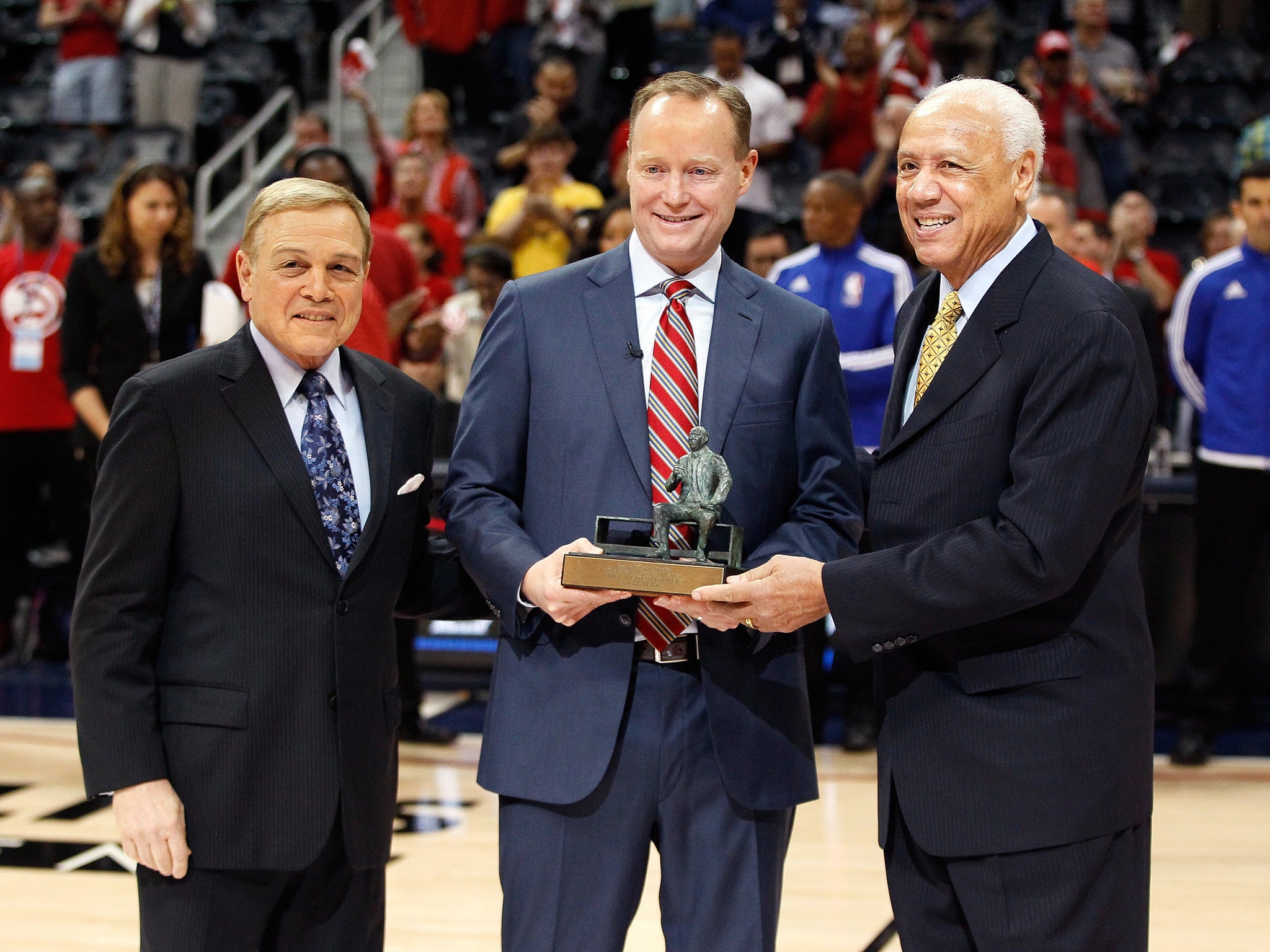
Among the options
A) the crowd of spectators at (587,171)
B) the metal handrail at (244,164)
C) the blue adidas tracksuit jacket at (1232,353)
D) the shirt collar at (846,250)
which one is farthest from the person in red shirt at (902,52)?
the metal handrail at (244,164)

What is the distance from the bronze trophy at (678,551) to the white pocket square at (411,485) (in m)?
0.38

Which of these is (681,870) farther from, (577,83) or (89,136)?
(89,136)

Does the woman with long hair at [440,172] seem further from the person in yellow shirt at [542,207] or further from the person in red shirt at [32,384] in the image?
the person in red shirt at [32,384]

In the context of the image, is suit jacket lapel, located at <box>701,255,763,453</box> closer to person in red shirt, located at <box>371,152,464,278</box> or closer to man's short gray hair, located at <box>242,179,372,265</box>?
man's short gray hair, located at <box>242,179,372,265</box>

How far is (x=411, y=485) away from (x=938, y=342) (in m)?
0.88

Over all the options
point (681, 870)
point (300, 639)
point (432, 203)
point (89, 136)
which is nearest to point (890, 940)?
point (681, 870)

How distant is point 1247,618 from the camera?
20.0ft

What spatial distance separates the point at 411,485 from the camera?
2.58m

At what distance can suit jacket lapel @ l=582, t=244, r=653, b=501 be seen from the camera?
2445 mm

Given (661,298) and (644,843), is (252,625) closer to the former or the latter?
(644,843)

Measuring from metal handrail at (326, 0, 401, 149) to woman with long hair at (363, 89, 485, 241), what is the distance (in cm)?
193

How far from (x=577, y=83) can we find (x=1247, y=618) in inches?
224

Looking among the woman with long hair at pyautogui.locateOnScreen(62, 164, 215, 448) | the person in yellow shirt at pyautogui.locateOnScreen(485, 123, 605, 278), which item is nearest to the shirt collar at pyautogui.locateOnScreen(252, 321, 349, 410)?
the woman with long hair at pyautogui.locateOnScreen(62, 164, 215, 448)

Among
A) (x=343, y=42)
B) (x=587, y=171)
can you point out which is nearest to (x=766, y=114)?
(x=587, y=171)
